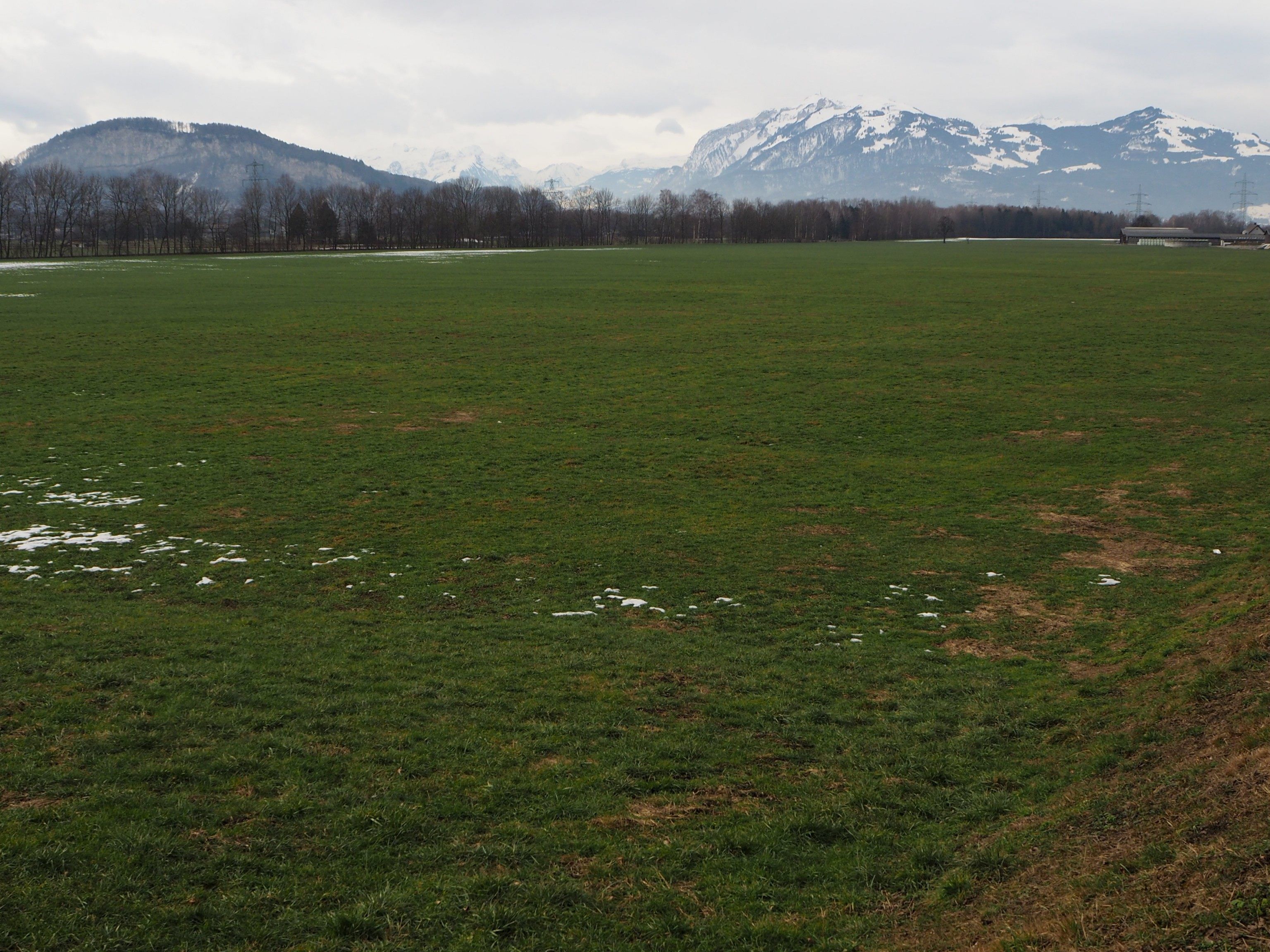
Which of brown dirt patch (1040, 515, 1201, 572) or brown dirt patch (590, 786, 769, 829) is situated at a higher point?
brown dirt patch (1040, 515, 1201, 572)

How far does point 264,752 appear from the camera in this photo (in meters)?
9.84

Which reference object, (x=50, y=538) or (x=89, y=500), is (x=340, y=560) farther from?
(x=89, y=500)

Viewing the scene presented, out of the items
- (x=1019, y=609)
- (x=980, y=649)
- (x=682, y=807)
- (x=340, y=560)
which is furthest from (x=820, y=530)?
(x=682, y=807)

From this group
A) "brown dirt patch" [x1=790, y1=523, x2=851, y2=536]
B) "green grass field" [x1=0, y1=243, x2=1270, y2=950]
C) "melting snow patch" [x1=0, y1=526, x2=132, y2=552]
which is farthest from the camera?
"brown dirt patch" [x1=790, y1=523, x2=851, y2=536]

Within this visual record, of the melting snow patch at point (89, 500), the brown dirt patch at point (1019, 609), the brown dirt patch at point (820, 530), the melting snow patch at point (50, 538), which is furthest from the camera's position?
the melting snow patch at point (89, 500)

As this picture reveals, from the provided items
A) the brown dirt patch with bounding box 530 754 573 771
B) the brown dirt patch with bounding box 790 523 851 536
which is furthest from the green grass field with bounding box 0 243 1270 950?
the brown dirt patch with bounding box 790 523 851 536

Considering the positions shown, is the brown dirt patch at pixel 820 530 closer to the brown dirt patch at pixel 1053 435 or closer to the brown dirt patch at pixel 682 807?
the brown dirt patch at pixel 682 807

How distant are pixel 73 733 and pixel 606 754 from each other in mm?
5751

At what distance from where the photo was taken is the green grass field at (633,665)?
24.0 ft

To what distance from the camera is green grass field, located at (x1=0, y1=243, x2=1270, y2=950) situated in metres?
7.32

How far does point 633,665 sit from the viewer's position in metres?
12.5

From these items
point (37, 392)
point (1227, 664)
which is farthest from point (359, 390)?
point (1227, 664)

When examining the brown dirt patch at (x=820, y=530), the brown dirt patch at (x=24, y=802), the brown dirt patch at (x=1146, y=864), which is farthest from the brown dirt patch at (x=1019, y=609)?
the brown dirt patch at (x=24, y=802)

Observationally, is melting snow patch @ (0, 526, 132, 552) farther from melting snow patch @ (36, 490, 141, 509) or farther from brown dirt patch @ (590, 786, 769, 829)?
brown dirt patch @ (590, 786, 769, 829)
